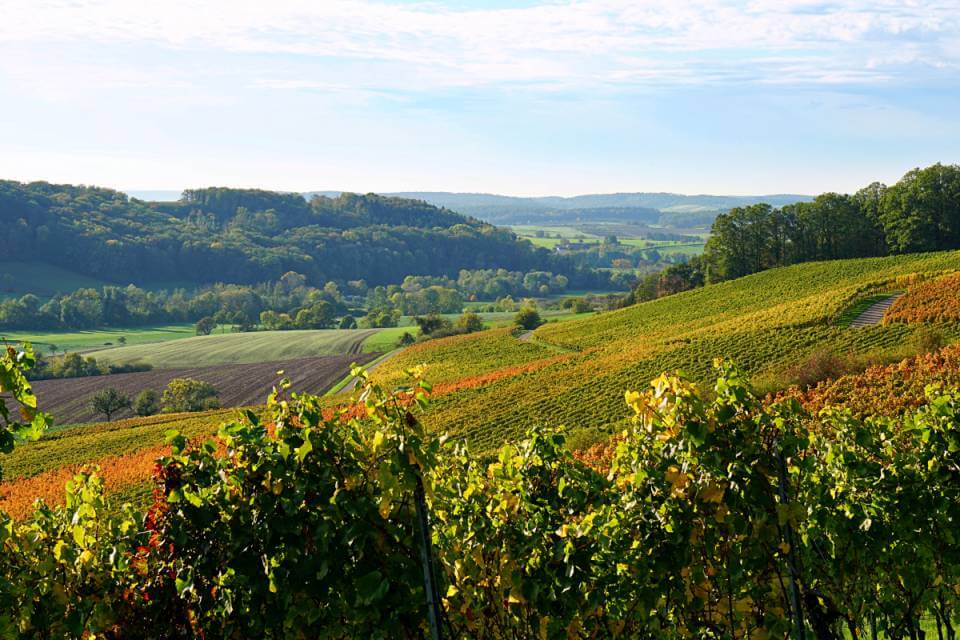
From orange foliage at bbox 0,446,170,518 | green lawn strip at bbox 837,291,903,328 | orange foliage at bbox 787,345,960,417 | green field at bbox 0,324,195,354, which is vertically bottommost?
green field at bbox 0,324,195,354

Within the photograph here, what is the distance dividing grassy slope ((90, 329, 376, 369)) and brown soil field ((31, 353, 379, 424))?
19.6ft

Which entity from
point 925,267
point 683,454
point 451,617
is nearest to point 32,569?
point 451,617

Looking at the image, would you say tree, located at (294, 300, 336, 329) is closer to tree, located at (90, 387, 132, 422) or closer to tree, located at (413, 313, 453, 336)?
tree, located at (413, 313, 453, 336)

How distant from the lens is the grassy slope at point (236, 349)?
10919cm

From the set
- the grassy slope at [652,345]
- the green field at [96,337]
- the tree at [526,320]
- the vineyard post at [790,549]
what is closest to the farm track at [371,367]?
the grassy slope at [652,345]

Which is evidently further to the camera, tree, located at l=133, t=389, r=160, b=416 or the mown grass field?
tree, located at l=133, t=389, r=160, b=416

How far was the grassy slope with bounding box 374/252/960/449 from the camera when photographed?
4556 centimetres

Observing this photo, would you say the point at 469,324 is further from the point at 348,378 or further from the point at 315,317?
the point at 315,317

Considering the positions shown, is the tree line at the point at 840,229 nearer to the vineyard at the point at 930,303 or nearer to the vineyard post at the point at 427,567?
the vineyard at the point at 930,303

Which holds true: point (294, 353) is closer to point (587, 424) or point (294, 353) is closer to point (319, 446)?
point (587, 424)

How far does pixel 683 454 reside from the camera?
20.9ft

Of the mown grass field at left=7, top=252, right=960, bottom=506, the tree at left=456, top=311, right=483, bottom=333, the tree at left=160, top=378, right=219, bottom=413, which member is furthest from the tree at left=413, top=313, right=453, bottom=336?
the tree at left=160, top=378, right=219, bottom=413

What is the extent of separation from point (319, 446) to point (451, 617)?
8.06 ft

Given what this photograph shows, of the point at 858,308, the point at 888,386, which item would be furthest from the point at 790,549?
the point at 858,308
